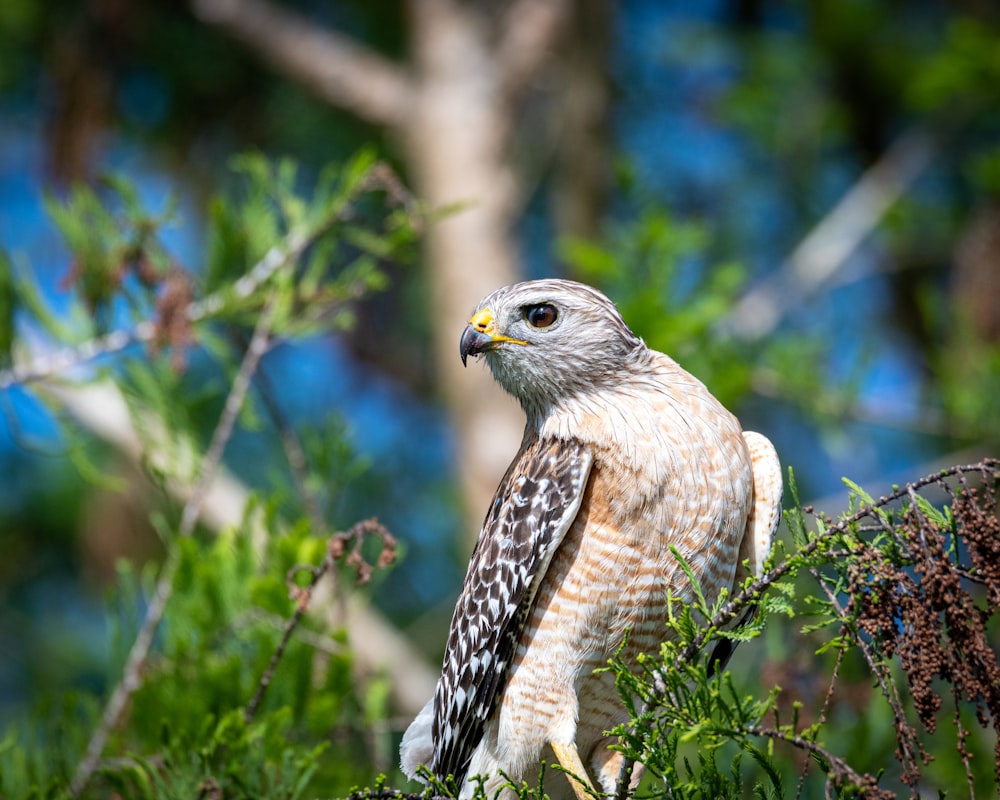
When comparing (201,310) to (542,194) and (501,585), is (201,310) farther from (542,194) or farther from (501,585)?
(542,194)

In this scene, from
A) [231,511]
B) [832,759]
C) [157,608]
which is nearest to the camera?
[832,759]

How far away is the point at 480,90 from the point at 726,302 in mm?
2846

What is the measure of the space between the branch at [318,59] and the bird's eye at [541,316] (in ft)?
13.5

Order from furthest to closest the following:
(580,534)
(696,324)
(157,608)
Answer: (696,324) → (157,608) → (580,534)

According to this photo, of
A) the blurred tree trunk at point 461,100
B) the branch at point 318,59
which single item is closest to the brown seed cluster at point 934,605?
the blurred tree trunk at point 461,100

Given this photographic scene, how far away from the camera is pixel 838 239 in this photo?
281 inches

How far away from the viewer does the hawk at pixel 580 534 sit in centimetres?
271

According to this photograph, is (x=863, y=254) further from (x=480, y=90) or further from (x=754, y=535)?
(x=754, y=535)

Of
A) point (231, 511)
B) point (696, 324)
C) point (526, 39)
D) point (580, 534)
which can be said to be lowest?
point (580, 534)

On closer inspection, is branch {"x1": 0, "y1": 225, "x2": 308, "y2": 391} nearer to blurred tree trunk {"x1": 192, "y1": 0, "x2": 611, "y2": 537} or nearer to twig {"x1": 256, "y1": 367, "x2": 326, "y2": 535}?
twig {"x1": 256, "y1": 367, "x2": 326, "y2": 535}

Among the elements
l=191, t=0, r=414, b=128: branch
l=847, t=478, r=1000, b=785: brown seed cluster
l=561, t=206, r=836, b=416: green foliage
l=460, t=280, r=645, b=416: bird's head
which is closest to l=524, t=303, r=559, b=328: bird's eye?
l=460, t=280, r=645, b=416: bird's head

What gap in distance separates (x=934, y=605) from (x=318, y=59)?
5960 mm

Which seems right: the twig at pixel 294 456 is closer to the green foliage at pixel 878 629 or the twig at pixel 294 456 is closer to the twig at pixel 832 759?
the green foliage at pixel 878 629

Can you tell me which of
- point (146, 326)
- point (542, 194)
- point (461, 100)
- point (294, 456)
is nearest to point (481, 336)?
point (294, 456)
